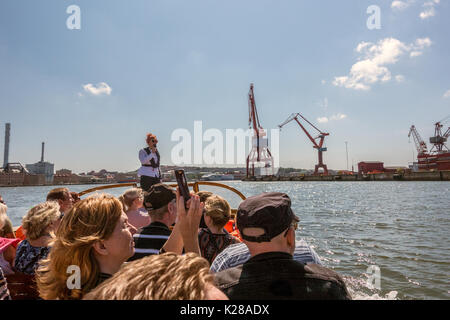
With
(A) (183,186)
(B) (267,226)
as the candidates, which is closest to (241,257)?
(B) (267,226)

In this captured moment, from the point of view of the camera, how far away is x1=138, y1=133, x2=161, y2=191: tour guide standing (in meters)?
5.01

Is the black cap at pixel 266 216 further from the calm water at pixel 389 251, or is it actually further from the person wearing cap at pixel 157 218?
the calm water at pixel 389 251

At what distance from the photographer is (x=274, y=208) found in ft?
4.76

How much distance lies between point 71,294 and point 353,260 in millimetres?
6489

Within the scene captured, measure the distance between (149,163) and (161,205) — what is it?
2898mm

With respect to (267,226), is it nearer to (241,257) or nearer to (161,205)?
(241,257)

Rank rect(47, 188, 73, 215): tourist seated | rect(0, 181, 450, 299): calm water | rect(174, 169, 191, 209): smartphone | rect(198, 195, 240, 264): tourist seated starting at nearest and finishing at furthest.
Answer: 1. rect(174, 169, 191, 209): smartphone
2. rect(198, 195, 240, 264): tourist seated
3. rect(47, 188, 73, 215): tourist seated
4. rect(0, 181, 450, 299): calm water

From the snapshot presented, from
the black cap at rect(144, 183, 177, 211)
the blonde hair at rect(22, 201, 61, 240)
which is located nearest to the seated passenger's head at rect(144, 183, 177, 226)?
the black cap at rect(144, 183, 177, 211)

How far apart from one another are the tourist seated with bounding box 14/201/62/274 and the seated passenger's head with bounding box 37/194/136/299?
3.20 ft

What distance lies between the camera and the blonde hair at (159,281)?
0.64 meters

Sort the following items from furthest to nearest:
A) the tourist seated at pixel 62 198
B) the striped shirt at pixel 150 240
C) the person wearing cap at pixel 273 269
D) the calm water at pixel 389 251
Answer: the calm water at pixel 389 251 → the tourist seated at pixel 62 198 → the striped shirt at pixel 150 240 → the person wearing cap at pixel 273 269

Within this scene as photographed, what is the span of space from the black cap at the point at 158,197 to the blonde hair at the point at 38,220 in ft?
2.80

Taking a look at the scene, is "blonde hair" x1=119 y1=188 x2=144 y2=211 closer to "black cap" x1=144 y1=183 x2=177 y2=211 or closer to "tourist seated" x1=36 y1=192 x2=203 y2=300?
"black cap" x1=144 y1=183 x2=177 y2=211

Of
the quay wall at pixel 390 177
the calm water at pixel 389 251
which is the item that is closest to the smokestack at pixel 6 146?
the quay wall at pixel 390 177
